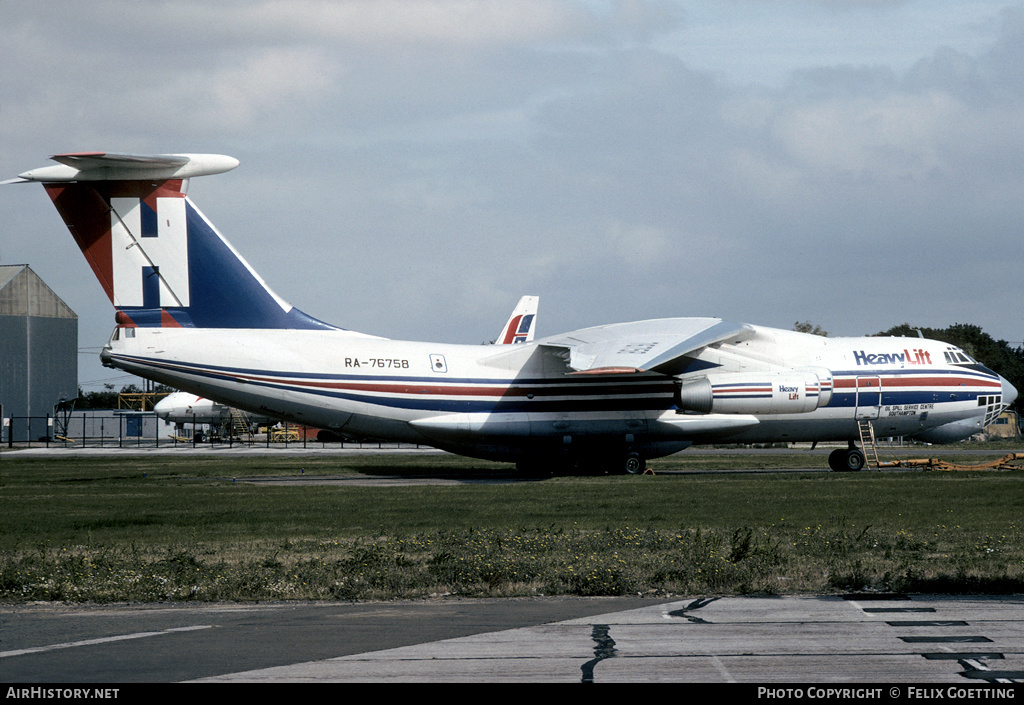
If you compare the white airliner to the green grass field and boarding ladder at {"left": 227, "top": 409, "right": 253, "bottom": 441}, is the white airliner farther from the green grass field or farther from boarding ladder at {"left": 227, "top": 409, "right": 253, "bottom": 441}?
the green grass field

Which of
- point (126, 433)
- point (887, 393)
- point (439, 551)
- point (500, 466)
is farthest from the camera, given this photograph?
point (126, 433)

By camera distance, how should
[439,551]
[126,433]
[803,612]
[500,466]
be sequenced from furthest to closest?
[126,433]
[500,466]
[439,551]
[803,612]

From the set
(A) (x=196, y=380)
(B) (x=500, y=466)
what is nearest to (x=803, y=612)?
(A) (x=196, y=380)

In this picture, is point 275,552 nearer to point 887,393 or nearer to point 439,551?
point 439,551

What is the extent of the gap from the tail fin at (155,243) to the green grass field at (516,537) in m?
4.32

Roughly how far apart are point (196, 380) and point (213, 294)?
2.12m

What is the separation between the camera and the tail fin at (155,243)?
877 inches

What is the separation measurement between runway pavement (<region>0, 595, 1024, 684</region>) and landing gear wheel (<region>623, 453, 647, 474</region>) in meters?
18.2

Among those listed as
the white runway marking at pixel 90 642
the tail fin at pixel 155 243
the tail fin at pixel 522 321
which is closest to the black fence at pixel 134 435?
the tail fin at pixel 522 321

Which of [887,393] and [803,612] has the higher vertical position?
[887,393]

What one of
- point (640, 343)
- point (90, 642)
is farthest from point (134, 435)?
point (90, 642)

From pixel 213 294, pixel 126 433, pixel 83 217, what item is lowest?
pixel 126 433

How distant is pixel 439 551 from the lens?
12242mm

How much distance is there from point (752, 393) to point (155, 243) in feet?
50.3
